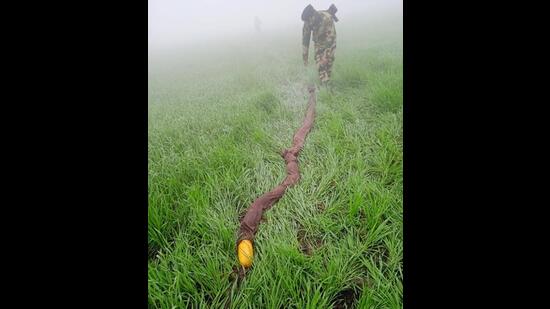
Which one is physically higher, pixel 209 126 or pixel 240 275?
pixel 209 126

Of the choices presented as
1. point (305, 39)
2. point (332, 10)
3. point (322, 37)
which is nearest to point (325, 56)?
point (322, 37)

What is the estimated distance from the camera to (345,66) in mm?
3158

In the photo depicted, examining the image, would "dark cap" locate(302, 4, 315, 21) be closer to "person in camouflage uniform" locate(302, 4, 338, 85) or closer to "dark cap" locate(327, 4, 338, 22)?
"person in camouflage uniform" locate(302, 4, 338, 85)

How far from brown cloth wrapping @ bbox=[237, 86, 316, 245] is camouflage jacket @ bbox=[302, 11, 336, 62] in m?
1.35

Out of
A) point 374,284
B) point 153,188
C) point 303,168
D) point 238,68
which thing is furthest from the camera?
point 238,68

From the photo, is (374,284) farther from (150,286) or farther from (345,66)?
(345,66)

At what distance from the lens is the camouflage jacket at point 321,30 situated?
3.02 meters

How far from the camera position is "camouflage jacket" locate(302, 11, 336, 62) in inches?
119

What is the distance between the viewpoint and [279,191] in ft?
5.30

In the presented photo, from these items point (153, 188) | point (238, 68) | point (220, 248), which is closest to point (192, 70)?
point (238, 68)

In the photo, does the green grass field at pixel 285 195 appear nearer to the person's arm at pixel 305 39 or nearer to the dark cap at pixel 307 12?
the person's arm at pixel 305 39

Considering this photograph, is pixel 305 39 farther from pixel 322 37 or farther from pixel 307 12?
pixel 307 12

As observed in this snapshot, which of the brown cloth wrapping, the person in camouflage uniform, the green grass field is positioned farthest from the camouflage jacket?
the brown cloth wrapping

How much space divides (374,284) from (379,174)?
0.79 metres
